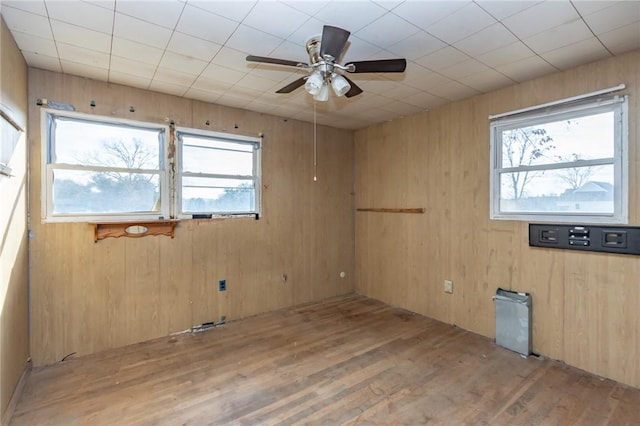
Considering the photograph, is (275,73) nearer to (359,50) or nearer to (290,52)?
(290,52)

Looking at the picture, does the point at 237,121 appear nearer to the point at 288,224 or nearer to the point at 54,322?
the point at 288,224

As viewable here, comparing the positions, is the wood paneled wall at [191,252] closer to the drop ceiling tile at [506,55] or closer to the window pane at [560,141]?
the window pane at [560,141]

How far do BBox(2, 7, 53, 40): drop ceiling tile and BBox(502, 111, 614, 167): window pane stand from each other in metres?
3.83

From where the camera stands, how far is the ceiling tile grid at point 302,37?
1840mm

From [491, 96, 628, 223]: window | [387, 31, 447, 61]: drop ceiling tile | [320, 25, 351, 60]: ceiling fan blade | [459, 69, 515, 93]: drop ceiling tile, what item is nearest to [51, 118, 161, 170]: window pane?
[320, 25, 351, 60]: ceiling fan blade

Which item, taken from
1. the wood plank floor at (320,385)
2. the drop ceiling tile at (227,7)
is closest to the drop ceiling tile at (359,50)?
the drop ceiling tile at (227,7)

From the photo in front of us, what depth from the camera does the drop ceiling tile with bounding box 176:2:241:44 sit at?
1.91 m

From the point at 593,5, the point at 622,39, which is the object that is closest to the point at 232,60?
the point at 593,5

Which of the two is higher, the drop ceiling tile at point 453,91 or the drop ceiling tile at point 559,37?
the drop ceiling tile at point 453,91

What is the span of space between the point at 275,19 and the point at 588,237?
290 cm

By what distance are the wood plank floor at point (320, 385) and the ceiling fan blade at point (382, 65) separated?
2242 mm

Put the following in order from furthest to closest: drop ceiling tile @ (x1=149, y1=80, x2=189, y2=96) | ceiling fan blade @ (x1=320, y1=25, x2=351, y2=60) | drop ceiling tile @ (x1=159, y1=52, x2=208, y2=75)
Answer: drop ceiling tile @ (x1=149, y1=80, x2=189, y2=96) < drop ceiling tile @ (x1=159, y1=52, x2=208, y2=75) < ceiling fan blade @ (x1=320, y1=25, x2=351, y2=60)

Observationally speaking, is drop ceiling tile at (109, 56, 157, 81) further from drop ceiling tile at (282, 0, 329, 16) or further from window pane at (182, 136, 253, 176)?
drop ceiling tile at (282, 0, 329, 16)

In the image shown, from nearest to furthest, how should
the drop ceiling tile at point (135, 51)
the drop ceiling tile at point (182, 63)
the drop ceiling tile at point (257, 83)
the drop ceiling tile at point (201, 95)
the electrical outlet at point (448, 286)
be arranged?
the drop ceiling tile at point (135, 51)
the drop ceiling tile at point (182, 63)
the drop ceiling tile at point (257, 83)
the drop ceiling tile at point (201, 95)
the electrical outlet at point (448, 286)
